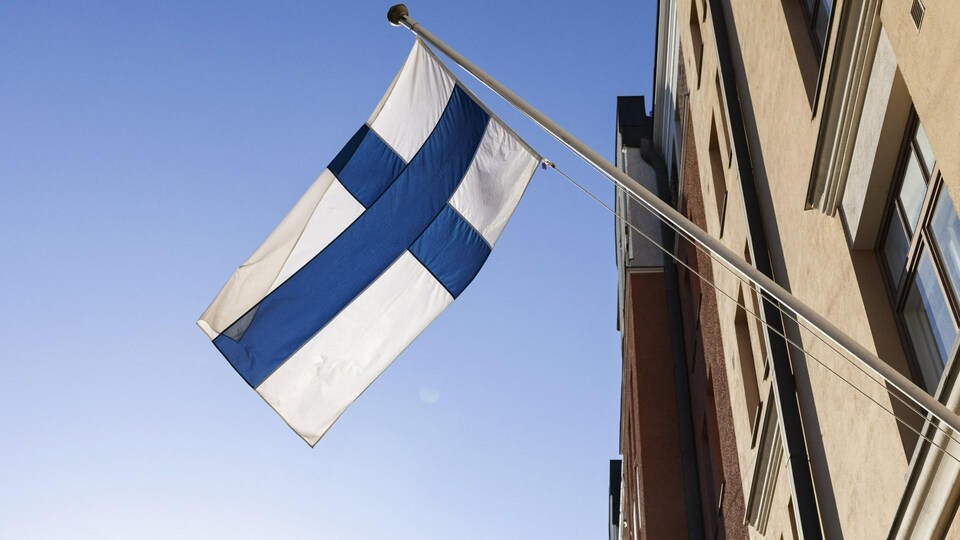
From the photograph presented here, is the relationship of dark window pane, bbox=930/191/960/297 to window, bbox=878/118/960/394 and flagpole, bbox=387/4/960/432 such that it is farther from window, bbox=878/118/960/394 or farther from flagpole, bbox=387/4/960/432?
flagpole, bbox=387/4/960/432

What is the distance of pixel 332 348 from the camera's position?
9250 millimetres

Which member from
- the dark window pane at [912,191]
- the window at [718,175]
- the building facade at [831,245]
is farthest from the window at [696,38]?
the dark window pane at [912,191]

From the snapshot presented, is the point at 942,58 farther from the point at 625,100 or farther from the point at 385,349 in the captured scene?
the point at 625,100

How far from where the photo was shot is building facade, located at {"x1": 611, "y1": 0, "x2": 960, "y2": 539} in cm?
662

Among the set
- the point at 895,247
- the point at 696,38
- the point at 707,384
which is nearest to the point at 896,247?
the point at 895,247

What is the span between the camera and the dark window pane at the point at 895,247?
7.96 meters

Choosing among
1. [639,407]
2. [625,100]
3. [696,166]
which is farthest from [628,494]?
[696,166]

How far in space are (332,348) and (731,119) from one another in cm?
606

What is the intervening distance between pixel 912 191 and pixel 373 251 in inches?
180

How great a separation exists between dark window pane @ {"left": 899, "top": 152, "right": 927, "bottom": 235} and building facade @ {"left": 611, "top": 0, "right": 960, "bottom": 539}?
20 mm

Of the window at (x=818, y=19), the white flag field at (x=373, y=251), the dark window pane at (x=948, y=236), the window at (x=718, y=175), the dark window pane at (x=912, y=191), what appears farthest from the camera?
the window at (x=718, y=175)

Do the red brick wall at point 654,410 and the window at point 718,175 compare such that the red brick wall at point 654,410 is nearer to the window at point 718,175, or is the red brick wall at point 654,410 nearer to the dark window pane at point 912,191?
the window at point 718,175

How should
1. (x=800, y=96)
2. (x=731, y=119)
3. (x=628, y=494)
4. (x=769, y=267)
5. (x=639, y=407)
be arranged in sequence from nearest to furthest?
(x=800, y=96), (x=769, y=267), (x=731, y=119), (x=639, y=407), (x=628, y=494)

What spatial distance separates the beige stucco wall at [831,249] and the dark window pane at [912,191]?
672 mm
